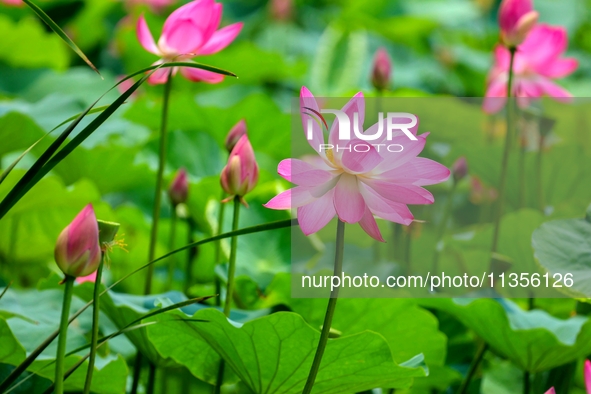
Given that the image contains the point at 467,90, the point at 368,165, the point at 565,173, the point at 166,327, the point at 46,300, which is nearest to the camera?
the point at 368,165

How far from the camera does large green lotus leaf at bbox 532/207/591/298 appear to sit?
0.56 m

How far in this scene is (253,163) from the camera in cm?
54

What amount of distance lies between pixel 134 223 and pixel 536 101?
0.69m

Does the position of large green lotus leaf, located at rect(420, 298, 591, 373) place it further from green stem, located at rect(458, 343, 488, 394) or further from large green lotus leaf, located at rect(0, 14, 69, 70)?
large green lotus leaf, located at rect(0, 14, 69, 70)

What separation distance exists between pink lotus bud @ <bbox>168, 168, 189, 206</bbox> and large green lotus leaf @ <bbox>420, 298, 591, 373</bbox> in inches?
11.5

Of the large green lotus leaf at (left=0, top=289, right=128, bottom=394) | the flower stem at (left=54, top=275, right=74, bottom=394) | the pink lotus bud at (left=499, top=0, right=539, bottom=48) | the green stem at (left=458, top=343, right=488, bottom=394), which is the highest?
Result: the pink lotus bud at (left=499, top=0, right=539, bottom=48)

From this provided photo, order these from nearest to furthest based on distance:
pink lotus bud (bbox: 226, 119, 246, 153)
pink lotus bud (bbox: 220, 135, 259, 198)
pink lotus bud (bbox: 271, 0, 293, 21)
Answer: pink lotus bud (bbox: 220, 135, 259, 198) → pink lotus bud (bbox: 226, 119, 246, 153) → pink lotus bud (bbox: 271, 0, 293, 21)

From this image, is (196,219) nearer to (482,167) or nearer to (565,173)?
(482,167)

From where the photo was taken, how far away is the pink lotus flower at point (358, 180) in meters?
0.41

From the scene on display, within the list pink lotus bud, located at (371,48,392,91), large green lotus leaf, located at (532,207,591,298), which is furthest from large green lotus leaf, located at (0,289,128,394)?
pink lotus bud, located at (371,48,392,91)

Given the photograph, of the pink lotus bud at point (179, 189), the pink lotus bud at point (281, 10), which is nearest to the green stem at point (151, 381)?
the pink lotus bud at point (179, 189)

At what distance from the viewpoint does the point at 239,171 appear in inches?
20.8

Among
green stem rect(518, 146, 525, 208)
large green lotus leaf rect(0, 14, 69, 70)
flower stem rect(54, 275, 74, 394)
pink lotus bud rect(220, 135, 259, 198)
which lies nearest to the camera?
flower stem rect(54, 275, 74, 394)

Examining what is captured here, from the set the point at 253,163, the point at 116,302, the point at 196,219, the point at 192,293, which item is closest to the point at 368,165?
the point at 253,163
